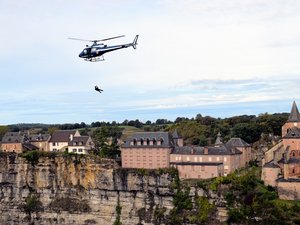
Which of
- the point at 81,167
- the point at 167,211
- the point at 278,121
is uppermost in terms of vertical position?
the point at 278,121

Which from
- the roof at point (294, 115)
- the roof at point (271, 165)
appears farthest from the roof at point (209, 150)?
the roof at point (294, 115)

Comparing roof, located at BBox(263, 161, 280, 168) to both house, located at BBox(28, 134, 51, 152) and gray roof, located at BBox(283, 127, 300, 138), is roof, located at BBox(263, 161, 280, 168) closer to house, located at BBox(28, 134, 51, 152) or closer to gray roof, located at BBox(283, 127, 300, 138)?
gray roof, located at BBox(283, 127, 300, 138)

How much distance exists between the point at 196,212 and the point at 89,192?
12.9m

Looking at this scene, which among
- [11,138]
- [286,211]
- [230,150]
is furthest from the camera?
[11,138]

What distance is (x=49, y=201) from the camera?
57.2 metres

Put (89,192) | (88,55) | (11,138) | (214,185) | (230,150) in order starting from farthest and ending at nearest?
(11,138), (89,192), (230,150), (214,185), (88,55)

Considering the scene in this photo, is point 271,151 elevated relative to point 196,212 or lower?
elevated

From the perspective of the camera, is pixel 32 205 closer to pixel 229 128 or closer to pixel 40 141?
pixel 40 141

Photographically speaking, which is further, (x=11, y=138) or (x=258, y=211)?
(x=11, y=138)

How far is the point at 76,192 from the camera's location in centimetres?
5597

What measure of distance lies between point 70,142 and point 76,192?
9.03 meters

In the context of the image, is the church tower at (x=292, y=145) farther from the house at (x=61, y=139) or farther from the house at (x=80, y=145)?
the house at (x=61, y=139)

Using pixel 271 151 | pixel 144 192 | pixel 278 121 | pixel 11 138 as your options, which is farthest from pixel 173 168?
pixel 11 138

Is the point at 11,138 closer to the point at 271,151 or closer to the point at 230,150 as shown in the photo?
the point at 230,150
